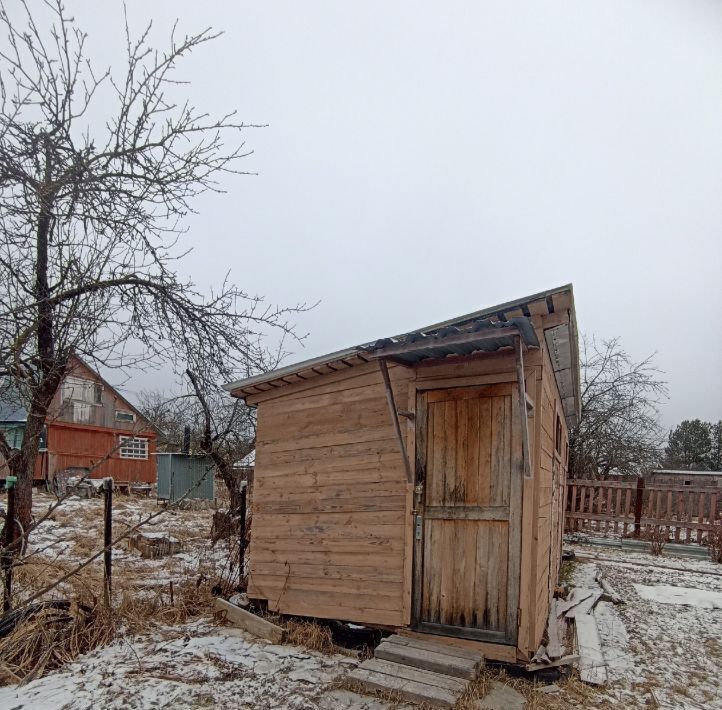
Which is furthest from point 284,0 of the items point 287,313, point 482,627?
point 482,627

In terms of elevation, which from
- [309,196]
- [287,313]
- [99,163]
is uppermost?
[309,196]

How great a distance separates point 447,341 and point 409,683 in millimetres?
2541

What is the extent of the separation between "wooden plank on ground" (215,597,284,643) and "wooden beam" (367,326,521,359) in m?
2.97

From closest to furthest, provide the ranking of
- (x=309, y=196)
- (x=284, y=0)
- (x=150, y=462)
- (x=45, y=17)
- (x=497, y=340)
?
1. (x=45, y=17)
2. (x=497, y=340)
3. (x=284, y=0)
4. (x=309, y=196)
5. (x=150, y=462)

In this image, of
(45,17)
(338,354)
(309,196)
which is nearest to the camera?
(45,17)

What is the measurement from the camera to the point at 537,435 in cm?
452

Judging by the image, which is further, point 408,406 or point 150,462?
point 150,462

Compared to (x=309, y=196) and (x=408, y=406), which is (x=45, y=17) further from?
(x=309, y=196)

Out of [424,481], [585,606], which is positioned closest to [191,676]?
[424,481]

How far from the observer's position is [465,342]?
411 centimetres

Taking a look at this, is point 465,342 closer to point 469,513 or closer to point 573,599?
point 469,513

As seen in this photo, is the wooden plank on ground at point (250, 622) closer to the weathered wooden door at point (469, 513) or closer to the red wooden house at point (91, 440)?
the weathered wooden door at point (469, 513)

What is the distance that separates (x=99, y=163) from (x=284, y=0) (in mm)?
2971

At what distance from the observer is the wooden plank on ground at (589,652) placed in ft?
14.6
